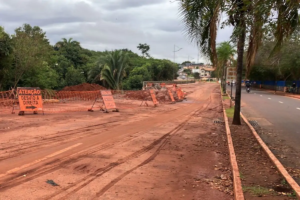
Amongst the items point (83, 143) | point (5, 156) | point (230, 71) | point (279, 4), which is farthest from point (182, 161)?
point (230, 71)

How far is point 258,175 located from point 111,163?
3080mm

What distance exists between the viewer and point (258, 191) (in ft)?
16.0

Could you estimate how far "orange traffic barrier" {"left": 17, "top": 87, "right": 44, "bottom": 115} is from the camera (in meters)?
13.4

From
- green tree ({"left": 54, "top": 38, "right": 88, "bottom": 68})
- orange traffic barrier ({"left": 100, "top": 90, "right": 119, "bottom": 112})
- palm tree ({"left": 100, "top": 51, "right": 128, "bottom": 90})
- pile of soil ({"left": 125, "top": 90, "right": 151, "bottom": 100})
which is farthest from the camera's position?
green tree ({"left": 54, "top": 38, "right": 88, "bottom": 68})

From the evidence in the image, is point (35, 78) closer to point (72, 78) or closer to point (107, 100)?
point (72, 78)

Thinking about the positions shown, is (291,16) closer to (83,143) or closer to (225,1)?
(225,1)

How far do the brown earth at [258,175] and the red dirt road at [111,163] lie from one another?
357 mm

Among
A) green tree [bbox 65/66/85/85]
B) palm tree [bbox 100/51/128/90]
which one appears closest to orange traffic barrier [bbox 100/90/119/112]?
palm tree [bbox 100/51/128/90]

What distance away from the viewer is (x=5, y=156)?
6.39 m

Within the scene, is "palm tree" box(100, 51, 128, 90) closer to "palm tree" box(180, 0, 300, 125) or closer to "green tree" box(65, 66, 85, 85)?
"green tree" box(65, 66, 85, 85)

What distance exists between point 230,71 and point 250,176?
16.7 meters

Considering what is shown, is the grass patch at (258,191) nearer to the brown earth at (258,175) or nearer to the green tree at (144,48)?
the brown earth at (258,175)

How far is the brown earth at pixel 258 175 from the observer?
476cm

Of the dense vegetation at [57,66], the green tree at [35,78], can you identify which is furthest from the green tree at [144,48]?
the green tree at [35,78]
